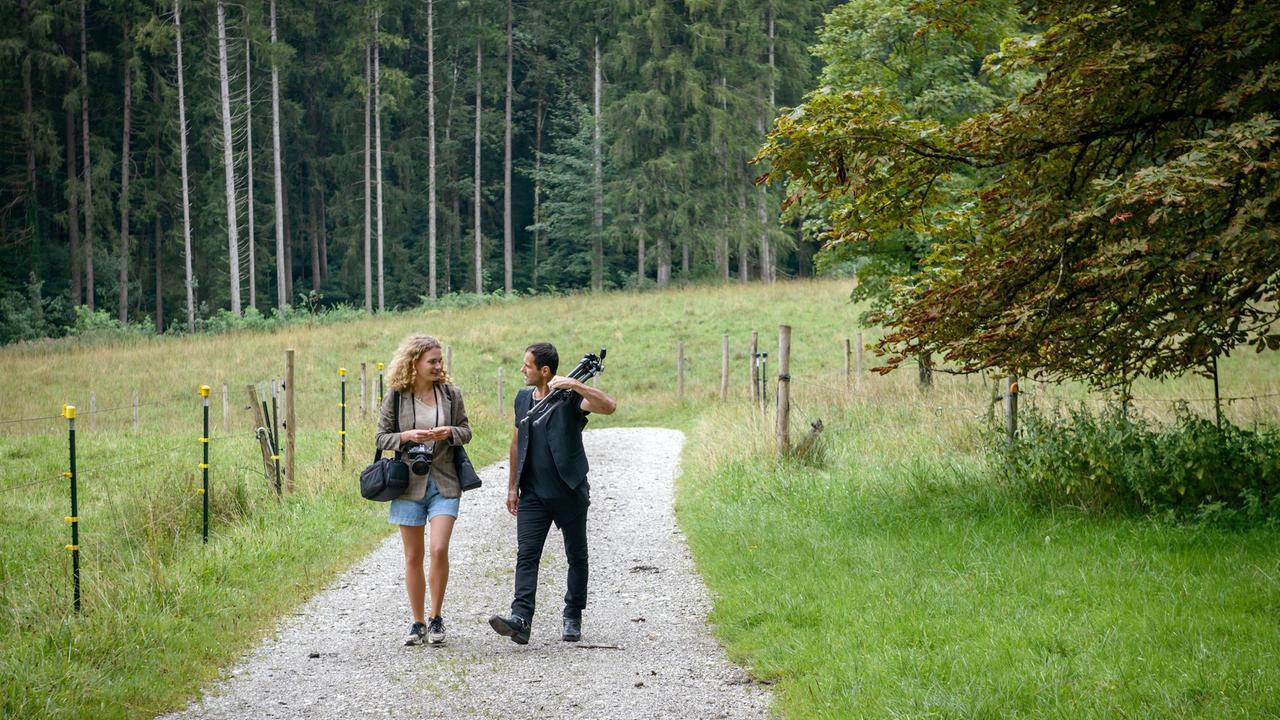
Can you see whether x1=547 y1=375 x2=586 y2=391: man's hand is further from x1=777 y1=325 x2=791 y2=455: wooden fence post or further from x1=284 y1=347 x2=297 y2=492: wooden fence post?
x1=284 y1=347 x2=297 y2=492: wooden fence post

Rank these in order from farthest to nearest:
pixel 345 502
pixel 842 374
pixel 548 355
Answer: pixel 842 374, pixel 345 502, pixel 548 355

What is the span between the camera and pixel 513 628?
21.5 feet

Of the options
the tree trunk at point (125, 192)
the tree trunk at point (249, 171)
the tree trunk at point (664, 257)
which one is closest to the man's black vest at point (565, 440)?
the tree trunk at point (249, 171)

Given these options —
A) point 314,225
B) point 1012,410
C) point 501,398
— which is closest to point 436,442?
point 1012,410

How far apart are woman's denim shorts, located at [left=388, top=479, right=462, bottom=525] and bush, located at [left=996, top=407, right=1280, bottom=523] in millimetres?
4897

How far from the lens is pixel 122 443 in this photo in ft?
63.1

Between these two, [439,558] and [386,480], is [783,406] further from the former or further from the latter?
[386,480]

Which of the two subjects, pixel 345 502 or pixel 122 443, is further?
pixel 122 443

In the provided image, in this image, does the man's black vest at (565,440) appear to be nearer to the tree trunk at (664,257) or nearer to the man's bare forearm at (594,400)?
the man's bare forearm at (594,400)

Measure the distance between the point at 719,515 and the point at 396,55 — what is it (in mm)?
51435

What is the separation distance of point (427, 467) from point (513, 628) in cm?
113

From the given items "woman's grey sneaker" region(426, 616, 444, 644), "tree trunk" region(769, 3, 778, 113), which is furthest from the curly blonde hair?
"tree trunk" region(769, 3, 778, 113)

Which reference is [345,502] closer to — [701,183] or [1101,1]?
[1101,1]

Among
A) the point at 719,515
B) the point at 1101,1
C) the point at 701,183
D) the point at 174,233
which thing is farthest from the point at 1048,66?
the point at 174,233
